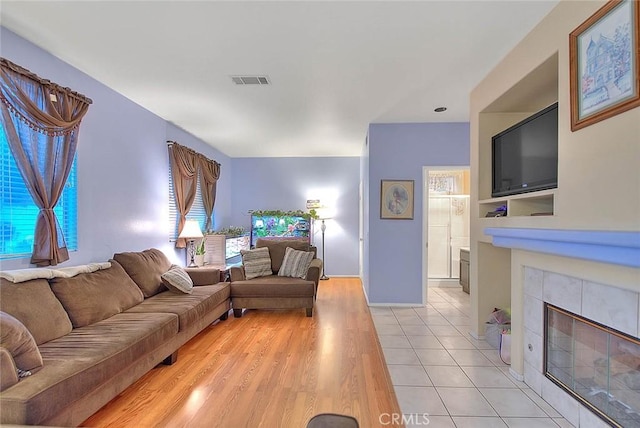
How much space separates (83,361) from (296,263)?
9.50ft

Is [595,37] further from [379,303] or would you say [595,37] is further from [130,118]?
[130,118]

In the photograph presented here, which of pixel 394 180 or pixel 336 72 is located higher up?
pixel 336 72

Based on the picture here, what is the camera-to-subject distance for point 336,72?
9.34 ft

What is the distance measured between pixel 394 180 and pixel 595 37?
2928 mm

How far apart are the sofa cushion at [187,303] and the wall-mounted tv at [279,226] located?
2723 mm

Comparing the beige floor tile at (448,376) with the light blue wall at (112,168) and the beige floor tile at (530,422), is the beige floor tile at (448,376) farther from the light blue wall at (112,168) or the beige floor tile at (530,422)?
the light blue wall at (112,168)

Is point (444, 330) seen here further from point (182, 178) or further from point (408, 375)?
point (182, 178)

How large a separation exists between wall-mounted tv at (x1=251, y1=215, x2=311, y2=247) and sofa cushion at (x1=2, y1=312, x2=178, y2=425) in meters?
3.85

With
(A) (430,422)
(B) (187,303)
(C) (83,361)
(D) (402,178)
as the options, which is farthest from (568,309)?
(B) (187,303)

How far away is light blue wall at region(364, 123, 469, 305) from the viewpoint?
446 centimetres

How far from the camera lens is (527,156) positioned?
2398 millimetres

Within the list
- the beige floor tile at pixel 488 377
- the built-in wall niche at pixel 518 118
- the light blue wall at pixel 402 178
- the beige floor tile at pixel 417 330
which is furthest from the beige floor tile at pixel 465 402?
the light blue wall at pixel 402 178

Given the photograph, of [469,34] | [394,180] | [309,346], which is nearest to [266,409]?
[309,346]

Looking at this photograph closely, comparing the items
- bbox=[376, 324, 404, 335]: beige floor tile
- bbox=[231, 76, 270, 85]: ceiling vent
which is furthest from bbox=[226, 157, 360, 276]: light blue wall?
bbox=[231, 76, 270, 85]: ceiling vent
